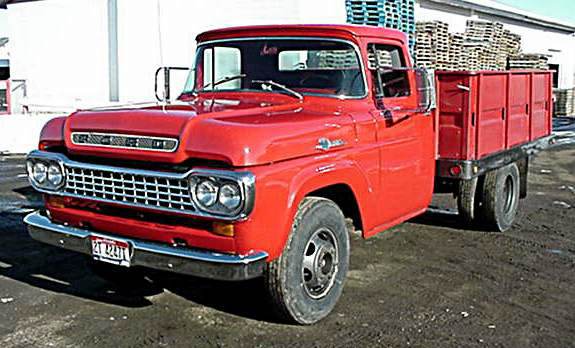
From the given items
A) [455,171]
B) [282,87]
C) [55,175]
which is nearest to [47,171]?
[55,175]

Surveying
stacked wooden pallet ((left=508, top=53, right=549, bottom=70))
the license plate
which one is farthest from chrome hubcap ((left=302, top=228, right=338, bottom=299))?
stacked wooden pallet ((left=508, top=53, right=549, bottom=70))

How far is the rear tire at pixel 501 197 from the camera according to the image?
7.57 m

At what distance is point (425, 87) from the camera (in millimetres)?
5562

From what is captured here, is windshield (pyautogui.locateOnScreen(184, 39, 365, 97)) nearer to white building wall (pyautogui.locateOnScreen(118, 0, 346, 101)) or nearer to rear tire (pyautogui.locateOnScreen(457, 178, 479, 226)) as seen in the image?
rear tire (pyautogui.locateOnScreen(457, 178, 479, 226))

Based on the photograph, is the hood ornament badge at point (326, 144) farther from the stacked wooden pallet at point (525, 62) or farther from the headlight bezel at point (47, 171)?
the stacked wooden pallet at point (525, 62)

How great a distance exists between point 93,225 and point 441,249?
3.74 m

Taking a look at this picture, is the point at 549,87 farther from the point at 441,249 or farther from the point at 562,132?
the point at 562,132

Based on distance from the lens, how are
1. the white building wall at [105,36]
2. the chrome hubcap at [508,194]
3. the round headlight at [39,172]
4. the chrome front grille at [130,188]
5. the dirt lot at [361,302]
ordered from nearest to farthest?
the chrome front grille at [130,188] → the dirt lot at [361,302] → the round headlight at [39,172] → the chrome hubcap at [508,194] → the white building wall at [105,36]

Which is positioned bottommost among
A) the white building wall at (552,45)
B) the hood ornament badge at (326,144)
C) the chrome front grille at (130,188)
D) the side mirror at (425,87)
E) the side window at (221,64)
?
the chrome front grille at (130,188)

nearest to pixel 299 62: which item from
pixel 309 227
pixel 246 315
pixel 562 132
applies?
pixel 309 227

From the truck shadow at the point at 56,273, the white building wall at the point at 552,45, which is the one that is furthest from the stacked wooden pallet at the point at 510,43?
→ the white building wall at the point at 552,45

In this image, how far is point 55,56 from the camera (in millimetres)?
23859

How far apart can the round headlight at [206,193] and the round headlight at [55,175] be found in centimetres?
126

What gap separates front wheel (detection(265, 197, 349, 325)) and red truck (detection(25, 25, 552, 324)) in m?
0.01
